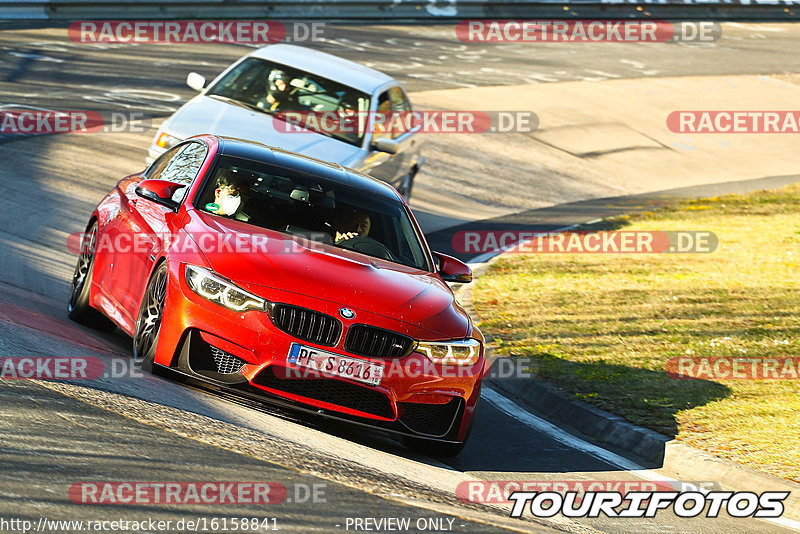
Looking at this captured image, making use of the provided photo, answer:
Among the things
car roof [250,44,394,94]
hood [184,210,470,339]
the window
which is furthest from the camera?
the window

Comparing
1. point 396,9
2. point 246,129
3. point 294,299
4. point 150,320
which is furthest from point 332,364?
point 396,9

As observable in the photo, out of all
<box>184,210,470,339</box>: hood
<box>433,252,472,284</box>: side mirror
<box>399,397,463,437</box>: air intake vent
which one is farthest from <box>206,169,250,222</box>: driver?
<box>399,397,463,437</box>: air intake vent

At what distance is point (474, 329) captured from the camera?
761 cm

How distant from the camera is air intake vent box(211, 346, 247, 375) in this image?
6.84 metres

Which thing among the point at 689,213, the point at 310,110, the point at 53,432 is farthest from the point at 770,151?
the point at 53,432

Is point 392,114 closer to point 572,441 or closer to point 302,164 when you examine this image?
point 302,164

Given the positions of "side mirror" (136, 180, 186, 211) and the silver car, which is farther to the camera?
Result: the silver car

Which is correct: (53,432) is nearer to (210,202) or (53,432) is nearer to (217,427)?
(217,427)

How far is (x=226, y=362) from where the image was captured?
688 centimetres

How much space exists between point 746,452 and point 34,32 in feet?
65.5

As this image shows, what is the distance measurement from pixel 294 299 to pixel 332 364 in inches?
17.0

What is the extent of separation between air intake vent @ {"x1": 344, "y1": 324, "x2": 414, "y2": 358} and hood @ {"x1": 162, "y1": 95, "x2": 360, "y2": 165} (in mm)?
5627

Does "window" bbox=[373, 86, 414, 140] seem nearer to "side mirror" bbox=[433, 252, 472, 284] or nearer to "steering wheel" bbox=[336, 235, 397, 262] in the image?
"side mirror" bbox=[433, 252, 472, 284]

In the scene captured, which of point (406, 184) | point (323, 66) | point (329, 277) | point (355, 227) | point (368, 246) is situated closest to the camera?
point (329, 277)
